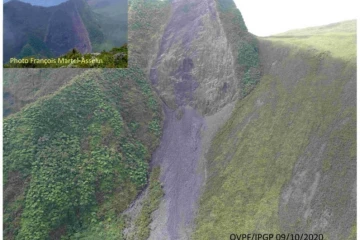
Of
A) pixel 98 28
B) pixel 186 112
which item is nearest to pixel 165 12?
pixel 98 28

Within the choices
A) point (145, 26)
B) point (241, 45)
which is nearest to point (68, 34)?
Result: point (145, 26)

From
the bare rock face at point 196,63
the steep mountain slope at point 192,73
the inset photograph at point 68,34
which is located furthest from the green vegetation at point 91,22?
the bare rock face at point 196,63

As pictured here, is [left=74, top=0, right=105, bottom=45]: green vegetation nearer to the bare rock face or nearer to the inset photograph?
the inset photograph

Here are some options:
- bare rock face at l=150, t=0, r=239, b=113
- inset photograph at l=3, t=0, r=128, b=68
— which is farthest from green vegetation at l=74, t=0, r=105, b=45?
bare rock face at l=150, t=0, r=239, b=113

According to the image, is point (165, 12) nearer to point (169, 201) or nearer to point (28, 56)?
point (28, 56)

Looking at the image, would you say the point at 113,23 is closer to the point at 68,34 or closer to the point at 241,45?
the point at 68,34
